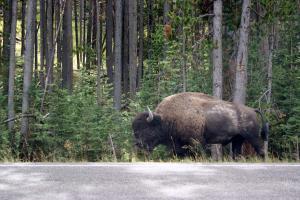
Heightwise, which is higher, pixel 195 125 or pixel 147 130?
pixel 195 125

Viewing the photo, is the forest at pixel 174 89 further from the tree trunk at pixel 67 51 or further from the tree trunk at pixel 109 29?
the tree trunk at pixel 109 29

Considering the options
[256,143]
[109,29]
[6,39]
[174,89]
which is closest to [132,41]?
[109,29]

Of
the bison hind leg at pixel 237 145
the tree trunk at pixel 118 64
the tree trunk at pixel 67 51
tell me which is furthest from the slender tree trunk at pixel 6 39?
the bison hind leg at pixel 237 145

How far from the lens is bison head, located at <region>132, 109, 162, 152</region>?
12.3m

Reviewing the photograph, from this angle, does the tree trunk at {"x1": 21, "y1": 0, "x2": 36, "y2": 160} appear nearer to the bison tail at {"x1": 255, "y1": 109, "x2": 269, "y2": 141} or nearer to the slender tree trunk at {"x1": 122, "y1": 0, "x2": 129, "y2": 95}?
the bison tail at {"x1": 255, "y1": 109, "x2": 269, "y2": 141}

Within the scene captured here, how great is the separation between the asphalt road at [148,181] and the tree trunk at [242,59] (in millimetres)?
6123

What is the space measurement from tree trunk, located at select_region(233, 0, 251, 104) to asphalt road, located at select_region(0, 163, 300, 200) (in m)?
6.12

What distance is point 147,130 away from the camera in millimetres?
12383

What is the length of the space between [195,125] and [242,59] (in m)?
2.98

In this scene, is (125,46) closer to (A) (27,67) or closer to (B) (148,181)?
(A) (27,67)

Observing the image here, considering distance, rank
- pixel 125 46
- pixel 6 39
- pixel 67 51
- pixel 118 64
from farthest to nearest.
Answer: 1. pixel 125 46
2. pixel 6 39
3. pixel 67 51
4. pixel 118 64

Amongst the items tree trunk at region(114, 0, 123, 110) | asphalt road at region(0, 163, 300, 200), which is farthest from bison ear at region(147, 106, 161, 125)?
tree trunk at region(114, 0, 123, 110)

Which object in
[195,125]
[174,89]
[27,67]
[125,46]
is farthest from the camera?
[125,46]

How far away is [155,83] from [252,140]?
566cm
